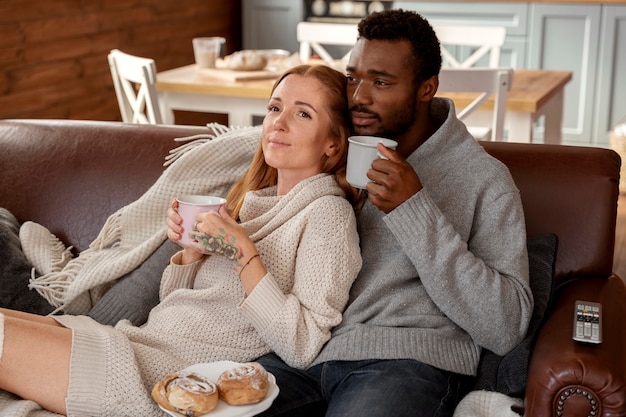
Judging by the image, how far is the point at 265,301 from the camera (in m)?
1.71

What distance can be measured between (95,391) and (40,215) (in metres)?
0.86

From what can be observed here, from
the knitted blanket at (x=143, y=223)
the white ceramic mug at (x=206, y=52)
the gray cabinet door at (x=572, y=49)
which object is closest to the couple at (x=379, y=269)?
the knitted blanket at (x=143, y=223)

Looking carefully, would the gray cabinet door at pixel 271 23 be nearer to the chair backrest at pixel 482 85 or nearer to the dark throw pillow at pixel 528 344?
the chair backrest at pixel 482 85

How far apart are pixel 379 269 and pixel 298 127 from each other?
1.10 ft

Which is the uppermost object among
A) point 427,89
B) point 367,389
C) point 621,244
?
point 427,89

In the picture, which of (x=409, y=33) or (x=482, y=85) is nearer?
(x=409, y=33)

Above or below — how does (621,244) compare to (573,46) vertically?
below

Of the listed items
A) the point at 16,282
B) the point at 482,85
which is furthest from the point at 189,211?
the point at 482,85

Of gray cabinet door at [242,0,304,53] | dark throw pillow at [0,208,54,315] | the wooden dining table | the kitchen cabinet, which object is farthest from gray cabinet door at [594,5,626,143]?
dark throw pillow at [0,208,54,315]

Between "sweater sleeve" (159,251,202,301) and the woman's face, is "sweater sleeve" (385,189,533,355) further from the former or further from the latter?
"sweater sleeve" (159,251,202,301)

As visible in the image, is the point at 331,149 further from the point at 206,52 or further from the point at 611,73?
the point at 611,73

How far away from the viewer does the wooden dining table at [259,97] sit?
322 cm

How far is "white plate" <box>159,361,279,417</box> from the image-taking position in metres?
1.47

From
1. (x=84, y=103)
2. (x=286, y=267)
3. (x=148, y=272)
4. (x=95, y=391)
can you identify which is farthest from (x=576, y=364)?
(x=84, y=103)
